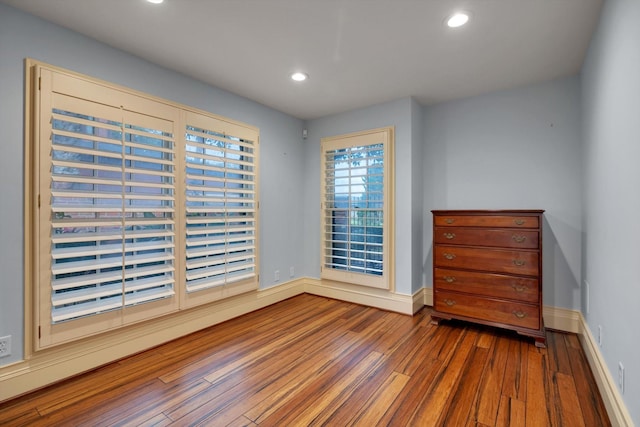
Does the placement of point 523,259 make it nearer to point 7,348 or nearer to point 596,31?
point 596,31

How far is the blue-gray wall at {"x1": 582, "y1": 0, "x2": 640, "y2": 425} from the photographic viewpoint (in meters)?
1.34

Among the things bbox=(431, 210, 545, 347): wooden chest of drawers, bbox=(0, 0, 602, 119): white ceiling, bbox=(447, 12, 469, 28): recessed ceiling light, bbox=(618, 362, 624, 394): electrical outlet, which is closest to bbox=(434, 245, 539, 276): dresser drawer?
bbox=(431, 210, 545, 347): wooden chest of drawers

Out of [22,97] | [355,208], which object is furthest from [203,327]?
[22,97]

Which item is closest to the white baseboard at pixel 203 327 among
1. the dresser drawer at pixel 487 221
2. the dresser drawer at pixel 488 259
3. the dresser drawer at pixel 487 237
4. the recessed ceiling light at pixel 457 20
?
the dresser drawer at pixel 488 259

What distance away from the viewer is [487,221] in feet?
9.20

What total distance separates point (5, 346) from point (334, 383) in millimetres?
2090

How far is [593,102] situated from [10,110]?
159 inches

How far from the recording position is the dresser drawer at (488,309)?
2609 mm

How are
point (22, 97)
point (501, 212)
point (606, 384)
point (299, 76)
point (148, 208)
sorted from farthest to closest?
point (299, 76), point (501, 212), point (148, 208), point (22, 97), point (606, 384)

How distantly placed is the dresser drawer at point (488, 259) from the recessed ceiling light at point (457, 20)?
1.93m

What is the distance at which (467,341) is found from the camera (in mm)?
2693

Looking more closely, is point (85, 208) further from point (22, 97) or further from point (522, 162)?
point (522, 162)

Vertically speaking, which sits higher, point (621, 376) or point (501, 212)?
point (501, 212)

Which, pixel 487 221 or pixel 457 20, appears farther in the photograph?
pixel 487 221
